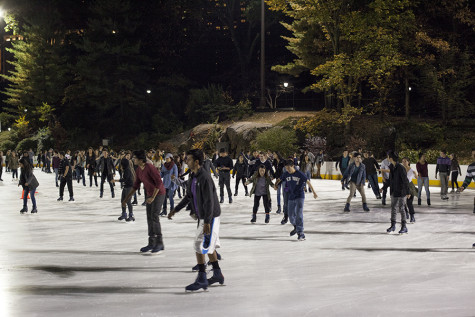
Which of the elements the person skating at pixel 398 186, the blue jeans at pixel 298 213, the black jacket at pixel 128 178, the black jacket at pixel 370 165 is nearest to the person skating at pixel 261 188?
the blue jeans at pixel 298 213

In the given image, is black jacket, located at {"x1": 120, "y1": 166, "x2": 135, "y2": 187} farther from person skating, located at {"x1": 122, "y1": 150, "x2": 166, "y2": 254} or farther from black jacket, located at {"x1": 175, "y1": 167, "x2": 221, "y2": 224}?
black jacket, located at {"x1": 175, "y1": 167, "x2": 221, "y2": 224}

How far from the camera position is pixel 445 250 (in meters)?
10.4

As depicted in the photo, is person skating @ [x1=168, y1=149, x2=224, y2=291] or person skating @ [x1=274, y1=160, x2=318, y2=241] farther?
person skating @ [x1=274, y1=160, x2=318, y2=241]

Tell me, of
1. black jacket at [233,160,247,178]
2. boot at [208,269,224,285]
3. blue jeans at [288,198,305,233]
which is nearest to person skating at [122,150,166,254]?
boot at [208,269,224,285]

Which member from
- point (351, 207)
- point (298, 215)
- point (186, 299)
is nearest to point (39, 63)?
point (351, 207)

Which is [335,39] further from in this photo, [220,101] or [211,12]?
[211,12]

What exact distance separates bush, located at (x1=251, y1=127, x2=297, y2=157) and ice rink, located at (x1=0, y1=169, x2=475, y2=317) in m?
22.2

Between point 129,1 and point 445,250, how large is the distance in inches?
1930

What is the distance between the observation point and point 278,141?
37.6m

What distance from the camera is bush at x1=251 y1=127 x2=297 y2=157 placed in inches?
1475

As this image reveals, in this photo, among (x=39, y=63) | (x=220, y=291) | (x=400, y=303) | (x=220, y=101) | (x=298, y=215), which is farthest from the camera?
(x=39, y=63)

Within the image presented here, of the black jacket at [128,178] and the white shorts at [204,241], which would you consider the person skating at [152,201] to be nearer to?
the white shorts at [204,241]

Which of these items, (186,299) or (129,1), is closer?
(186,299)

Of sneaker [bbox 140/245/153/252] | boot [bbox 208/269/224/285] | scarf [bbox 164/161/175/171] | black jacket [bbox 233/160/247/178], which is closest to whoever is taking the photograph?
boot [bbox 208/269/224/285]
